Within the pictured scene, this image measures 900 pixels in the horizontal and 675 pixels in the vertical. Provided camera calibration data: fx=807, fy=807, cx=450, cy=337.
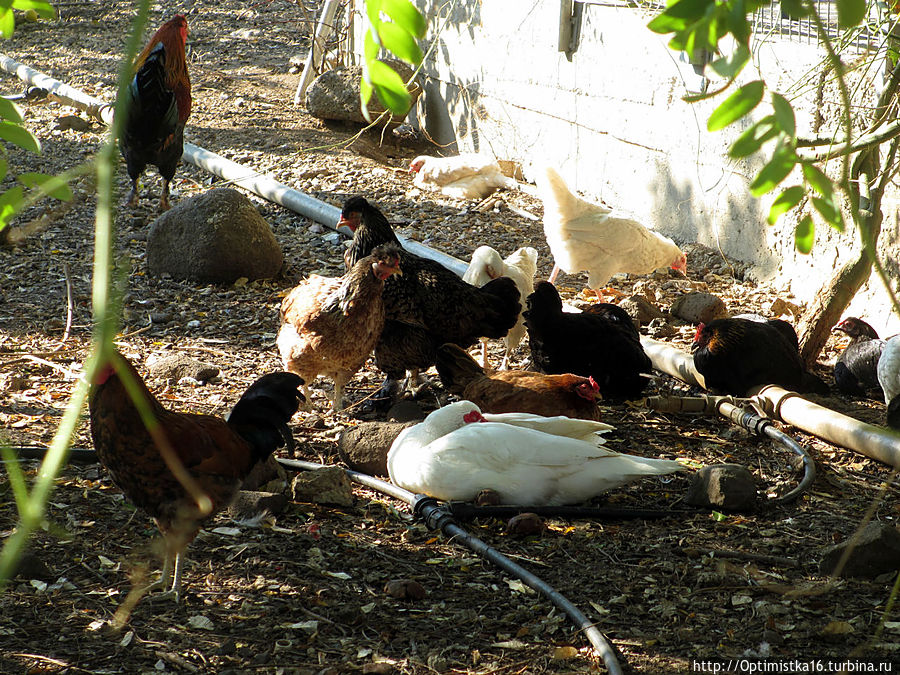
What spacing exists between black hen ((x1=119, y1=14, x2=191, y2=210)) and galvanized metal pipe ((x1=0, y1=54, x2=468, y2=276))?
656 millimetres

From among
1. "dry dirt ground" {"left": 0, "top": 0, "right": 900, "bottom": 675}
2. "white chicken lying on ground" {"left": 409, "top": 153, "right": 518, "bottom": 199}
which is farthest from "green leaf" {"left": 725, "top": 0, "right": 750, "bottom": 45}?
"white chicken lying on ground" {"left": 409, "top": 153, "right": 518, "bottom": 199}

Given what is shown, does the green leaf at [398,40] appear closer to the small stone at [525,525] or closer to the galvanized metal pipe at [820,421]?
the small stone at [525,525]

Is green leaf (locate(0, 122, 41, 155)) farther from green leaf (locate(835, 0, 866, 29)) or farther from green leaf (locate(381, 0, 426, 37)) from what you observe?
green leaf (locate(835, 0, 866, 29))

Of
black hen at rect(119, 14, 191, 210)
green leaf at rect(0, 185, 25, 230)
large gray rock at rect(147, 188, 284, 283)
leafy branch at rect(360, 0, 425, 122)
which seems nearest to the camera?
leafy branch at rect(360, 0, 425, 122)

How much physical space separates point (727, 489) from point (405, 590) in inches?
58.4

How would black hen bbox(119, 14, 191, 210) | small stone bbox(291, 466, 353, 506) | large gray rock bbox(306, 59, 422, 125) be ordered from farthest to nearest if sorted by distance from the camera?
large gray rock bbox(306, 59, 422, 125) < black hen bbox(119, 14, 191, 210) < small stone bbox(291, 466, 353, 506)

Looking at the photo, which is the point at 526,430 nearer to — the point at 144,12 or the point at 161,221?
the point at 144,12

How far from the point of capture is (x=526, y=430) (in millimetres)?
3592

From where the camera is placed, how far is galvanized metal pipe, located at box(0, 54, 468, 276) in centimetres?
664

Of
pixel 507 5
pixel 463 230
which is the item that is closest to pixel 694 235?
pixel 463 230

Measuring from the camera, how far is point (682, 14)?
966mm

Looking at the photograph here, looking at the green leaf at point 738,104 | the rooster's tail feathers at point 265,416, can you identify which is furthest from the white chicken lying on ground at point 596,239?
the green leaf at point 738,104

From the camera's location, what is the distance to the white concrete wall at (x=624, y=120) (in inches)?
234

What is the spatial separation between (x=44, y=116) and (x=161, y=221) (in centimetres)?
550
